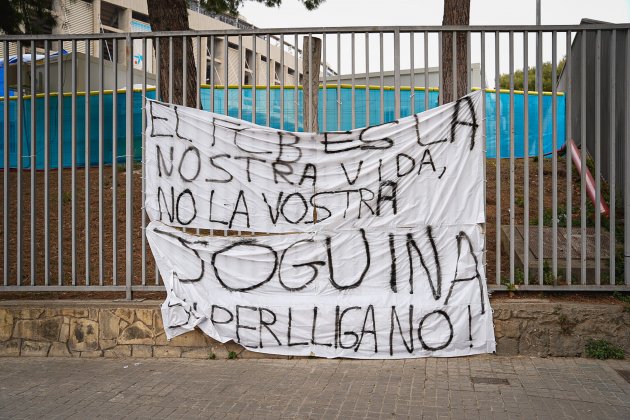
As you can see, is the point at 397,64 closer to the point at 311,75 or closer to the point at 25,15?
the point at 311,75

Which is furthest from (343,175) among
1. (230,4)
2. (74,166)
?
(230,4)

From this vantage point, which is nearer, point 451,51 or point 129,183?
point 129,183

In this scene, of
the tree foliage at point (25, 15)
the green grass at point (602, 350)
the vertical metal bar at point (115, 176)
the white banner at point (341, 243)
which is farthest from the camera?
the tree foliage at point (25, 15)

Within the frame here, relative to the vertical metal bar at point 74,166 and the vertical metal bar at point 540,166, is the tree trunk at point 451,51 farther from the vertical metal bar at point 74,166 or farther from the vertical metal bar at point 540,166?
the vertical metal bar at point 74,166

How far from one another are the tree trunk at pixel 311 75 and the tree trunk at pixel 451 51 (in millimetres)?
1211

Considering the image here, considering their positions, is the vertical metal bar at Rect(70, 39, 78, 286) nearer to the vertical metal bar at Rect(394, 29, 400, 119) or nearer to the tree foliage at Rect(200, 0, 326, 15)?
the vertical metal bar at Rect(394, 29, 400, 119)

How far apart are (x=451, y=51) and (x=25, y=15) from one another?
822 cm

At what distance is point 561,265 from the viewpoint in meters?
5.94

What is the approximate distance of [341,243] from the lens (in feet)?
18.5

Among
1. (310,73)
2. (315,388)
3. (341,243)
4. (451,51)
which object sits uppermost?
(451,51)

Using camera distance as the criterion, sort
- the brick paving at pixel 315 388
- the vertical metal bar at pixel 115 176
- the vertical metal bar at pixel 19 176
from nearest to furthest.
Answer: the brick paving at pixel 315 388
the vertical metal bar at pixel 115 176
the vertical metal bar at pixel 19 176

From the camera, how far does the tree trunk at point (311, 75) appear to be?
590 cm

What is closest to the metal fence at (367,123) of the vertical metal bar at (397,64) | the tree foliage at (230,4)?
the vertical metal bar at (397,64)

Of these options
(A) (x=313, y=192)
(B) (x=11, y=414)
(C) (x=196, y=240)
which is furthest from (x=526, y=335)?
(B) (x=11, y=414)
